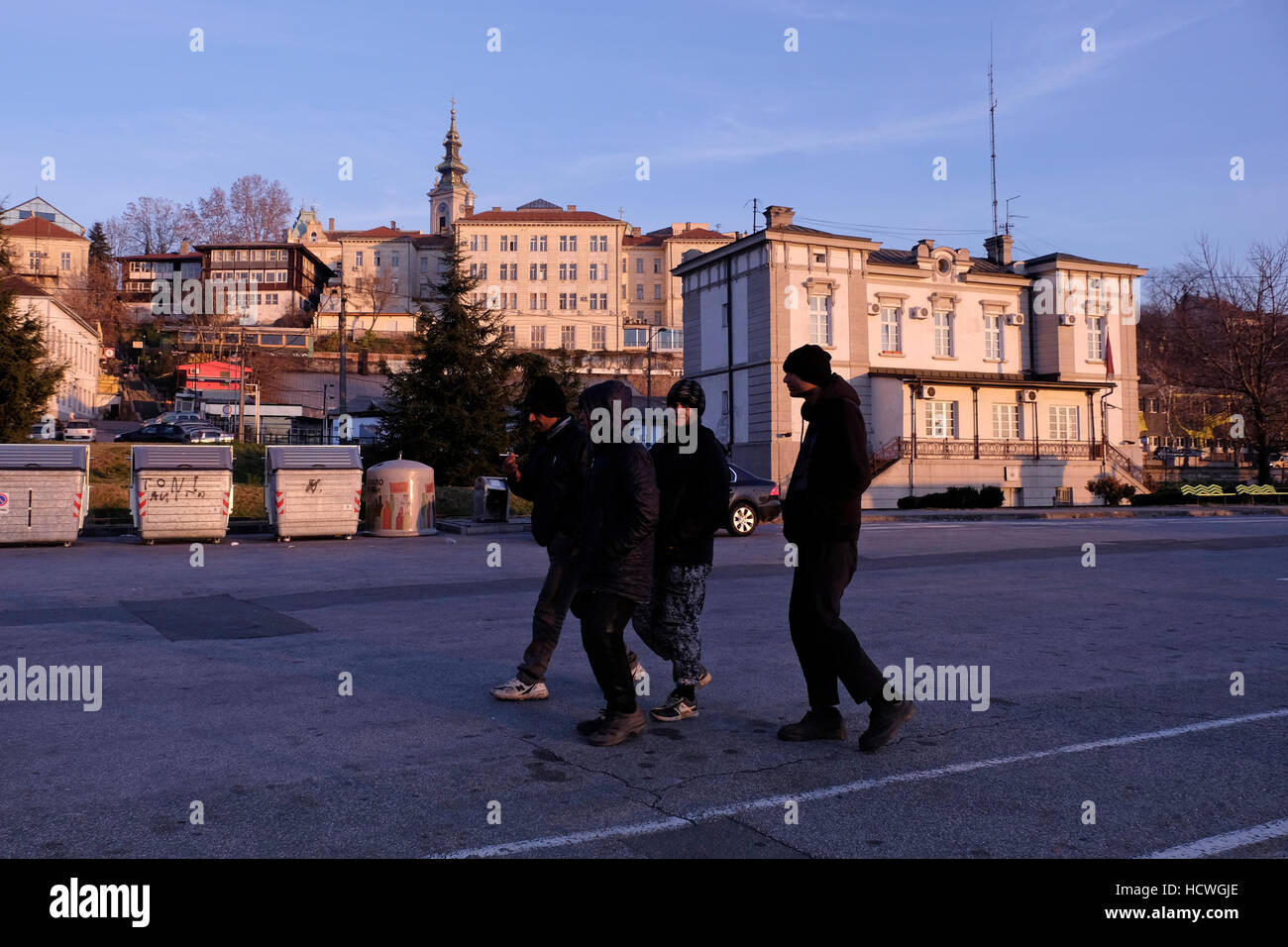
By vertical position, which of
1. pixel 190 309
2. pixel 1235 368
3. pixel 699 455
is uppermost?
pixel 190 309

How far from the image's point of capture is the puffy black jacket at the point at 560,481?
585 cm

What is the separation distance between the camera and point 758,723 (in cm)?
557

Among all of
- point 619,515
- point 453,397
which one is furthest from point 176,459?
point 619,515

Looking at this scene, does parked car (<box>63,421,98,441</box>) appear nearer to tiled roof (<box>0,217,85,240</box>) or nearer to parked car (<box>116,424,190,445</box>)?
parked car (<box>116,424,190,445</box>)

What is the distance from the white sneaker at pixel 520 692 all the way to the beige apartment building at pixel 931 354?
1313 inches

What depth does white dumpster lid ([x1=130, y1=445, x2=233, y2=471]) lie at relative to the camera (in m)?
17.7

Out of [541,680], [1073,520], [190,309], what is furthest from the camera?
[190,309]

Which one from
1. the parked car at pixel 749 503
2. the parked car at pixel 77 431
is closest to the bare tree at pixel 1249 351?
the parked car at pixel 749 503

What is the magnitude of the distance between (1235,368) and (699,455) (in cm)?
4559

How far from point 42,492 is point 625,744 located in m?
15.9
